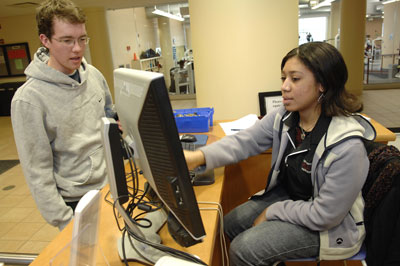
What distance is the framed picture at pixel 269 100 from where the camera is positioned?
2.50 m

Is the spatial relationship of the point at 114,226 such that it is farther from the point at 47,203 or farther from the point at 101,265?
the point at 47,203

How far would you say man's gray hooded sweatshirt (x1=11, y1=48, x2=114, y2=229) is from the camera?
1.29m

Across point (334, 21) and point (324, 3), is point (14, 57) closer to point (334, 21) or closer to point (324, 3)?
point (324, 3)

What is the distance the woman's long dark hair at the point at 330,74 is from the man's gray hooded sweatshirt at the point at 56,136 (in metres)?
1.04

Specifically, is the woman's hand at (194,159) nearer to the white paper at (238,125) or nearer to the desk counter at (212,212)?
the desk counter at (212,212)

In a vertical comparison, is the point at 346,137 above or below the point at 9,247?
above

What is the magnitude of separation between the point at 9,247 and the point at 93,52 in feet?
17.2

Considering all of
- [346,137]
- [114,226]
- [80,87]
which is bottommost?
[114,226]

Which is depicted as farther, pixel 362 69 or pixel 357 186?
pixel 362 69

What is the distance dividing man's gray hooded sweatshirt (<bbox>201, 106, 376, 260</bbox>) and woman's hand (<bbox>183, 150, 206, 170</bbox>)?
0.10 feet

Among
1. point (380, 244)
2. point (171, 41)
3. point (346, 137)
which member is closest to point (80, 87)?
point (346, 137)

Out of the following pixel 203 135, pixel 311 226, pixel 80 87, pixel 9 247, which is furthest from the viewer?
pixel 9 247

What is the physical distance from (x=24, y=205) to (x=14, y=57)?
223 inches

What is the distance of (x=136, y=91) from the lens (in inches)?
28.5
